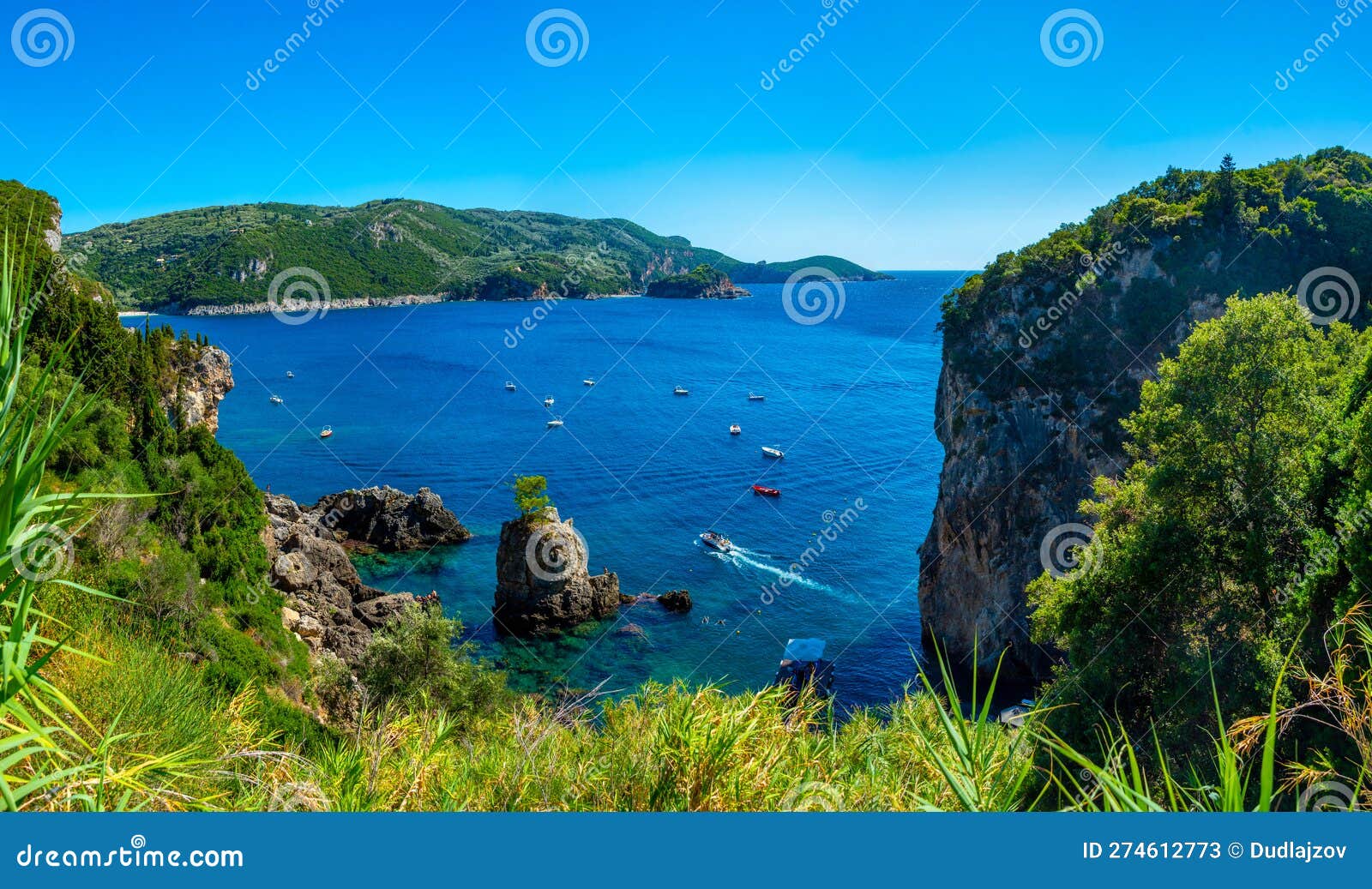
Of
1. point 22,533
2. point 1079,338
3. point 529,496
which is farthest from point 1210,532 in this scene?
point 529,496

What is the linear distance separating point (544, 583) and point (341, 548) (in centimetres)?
1110

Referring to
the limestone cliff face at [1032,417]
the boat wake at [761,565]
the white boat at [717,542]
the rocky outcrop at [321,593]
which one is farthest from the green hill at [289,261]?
the limestone cliff face at [1032,417]

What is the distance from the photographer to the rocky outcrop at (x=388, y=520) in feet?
142

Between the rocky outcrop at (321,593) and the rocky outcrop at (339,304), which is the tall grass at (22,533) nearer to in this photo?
the rocky outcrop at (321,593)

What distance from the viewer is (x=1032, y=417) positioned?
32.0 meters

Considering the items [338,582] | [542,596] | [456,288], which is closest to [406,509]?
[338,582]

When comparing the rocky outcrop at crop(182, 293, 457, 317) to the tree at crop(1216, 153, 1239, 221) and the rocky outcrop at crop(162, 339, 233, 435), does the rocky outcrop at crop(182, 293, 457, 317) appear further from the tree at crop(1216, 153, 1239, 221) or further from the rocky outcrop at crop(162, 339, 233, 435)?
the tree at crop(1216, 153, 1239, 221)

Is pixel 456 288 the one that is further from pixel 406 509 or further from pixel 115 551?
pixel 115 551

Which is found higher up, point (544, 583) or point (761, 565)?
point (544, 583)

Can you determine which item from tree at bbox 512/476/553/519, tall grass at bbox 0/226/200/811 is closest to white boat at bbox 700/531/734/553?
tree at bbox 512/476/553/519

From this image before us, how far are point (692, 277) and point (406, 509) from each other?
163 m

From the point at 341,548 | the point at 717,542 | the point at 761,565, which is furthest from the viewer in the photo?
the point at 717,542

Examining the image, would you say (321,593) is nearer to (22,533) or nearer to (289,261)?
(22,533)

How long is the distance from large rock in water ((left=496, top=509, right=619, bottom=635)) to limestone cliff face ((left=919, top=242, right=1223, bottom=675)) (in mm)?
16024
